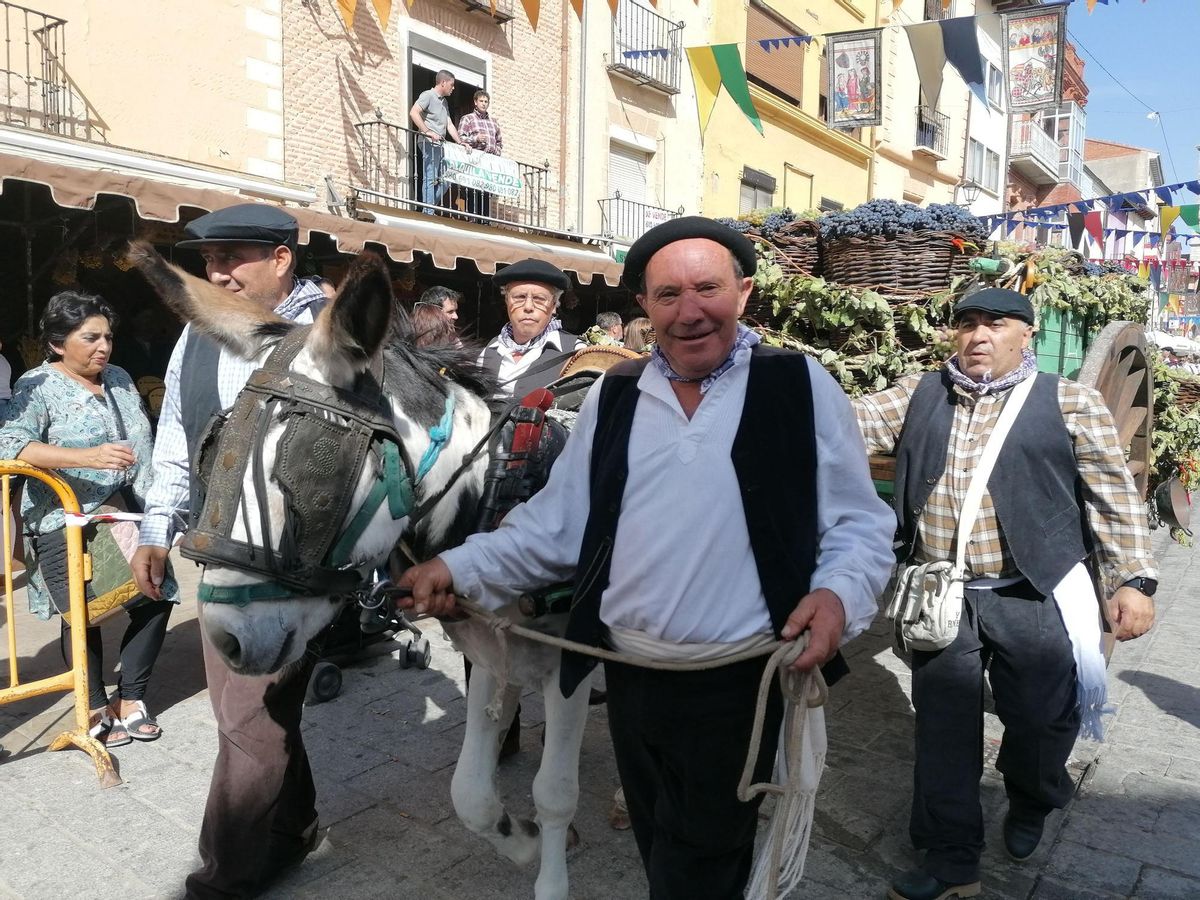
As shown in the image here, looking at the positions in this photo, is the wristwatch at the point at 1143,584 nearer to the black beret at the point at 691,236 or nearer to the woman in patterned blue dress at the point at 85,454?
the black beret at the point at 691,236

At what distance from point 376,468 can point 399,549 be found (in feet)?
1.46

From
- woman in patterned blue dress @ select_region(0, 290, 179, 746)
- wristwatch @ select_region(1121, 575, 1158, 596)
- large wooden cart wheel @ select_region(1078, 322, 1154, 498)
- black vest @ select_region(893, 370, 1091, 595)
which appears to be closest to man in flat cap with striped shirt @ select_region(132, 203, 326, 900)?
woman in patterned blue dress @ select_region(0, 290, 179, 746)

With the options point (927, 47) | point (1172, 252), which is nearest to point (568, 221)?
point (927, 47)

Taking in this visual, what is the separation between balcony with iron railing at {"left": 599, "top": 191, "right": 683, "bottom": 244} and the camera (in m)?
13.8

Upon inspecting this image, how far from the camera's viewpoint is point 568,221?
13.4 metres

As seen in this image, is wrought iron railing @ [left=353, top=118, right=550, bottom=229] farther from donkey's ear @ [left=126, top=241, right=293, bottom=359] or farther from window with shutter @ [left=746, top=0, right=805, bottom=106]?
donkey's ear @ [left=126, top=241, right=293, bottom=359]

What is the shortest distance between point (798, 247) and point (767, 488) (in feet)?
8.26

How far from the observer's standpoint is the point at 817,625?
1.67m

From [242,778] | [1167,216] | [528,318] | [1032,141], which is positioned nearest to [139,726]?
[242,778]

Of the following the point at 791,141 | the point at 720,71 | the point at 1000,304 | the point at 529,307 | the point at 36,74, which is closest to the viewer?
the point at 1000,304

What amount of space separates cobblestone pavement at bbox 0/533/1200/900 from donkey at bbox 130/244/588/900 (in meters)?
0.51

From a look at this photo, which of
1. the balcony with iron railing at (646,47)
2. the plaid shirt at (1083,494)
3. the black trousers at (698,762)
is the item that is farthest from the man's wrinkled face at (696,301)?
the balcony with iron railing at (646,47)

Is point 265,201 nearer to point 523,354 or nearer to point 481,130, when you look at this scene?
point 481,130

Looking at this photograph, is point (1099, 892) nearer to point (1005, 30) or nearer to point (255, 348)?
point (255, 348)
